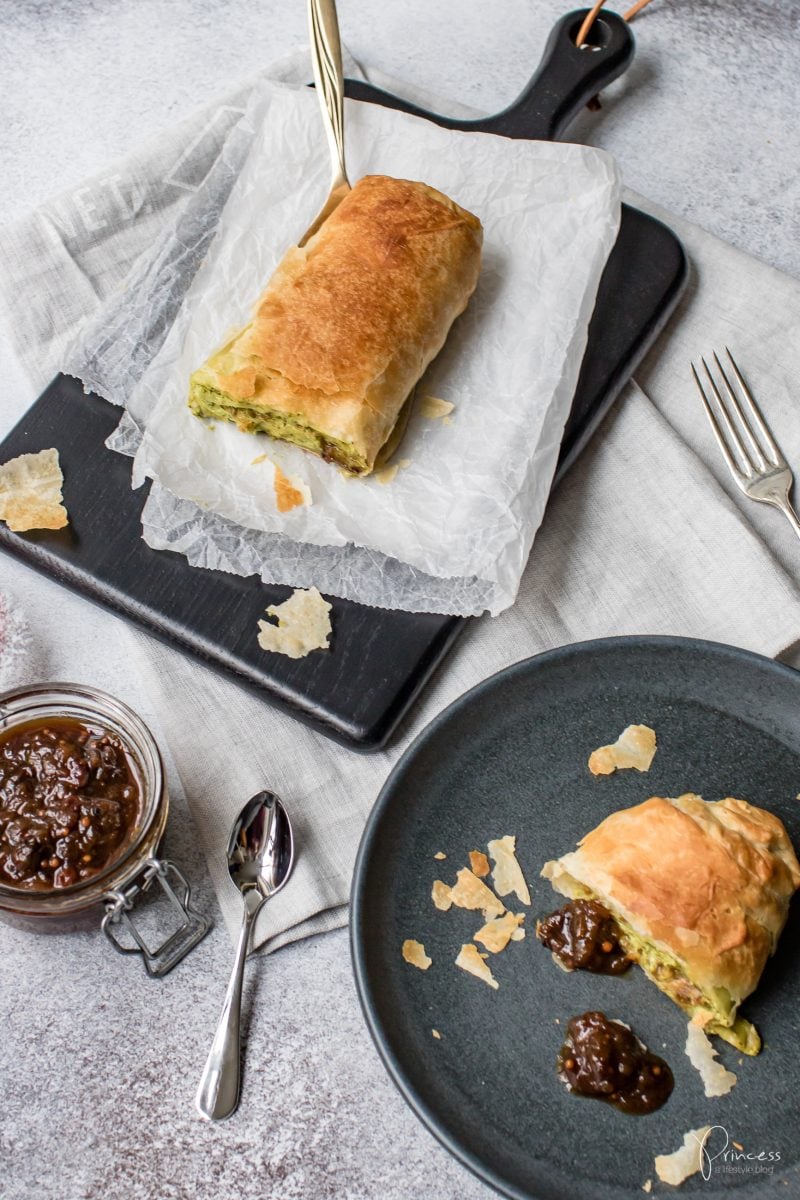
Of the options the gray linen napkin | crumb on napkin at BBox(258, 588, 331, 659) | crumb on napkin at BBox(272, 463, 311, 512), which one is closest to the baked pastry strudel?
the gray linen napkin

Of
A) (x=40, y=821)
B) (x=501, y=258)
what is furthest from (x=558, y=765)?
(x=501, y=258)

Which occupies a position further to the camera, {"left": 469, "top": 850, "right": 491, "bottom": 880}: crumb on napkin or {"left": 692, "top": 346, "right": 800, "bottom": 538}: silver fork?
{"left": 692, "top": 346, "right": 800, "bottom": 538}: silver fork

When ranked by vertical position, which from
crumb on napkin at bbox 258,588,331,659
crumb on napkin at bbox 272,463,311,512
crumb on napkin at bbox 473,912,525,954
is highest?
crumb on napkin at bbox 272,463,311,512

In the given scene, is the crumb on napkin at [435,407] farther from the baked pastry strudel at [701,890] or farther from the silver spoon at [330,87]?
the baked pastry strudel at [701,890]

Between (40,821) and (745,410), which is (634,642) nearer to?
(745,410)

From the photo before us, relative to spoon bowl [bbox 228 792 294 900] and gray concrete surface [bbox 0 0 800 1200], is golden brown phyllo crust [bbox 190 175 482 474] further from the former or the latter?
spoon bowl [bbox 228 792 294 900]

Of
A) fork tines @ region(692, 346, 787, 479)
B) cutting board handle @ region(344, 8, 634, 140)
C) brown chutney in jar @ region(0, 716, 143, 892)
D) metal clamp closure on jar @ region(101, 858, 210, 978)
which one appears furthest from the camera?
cutting board handle @ region(344, 8, 634, 140)

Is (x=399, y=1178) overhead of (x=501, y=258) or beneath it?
beneath
